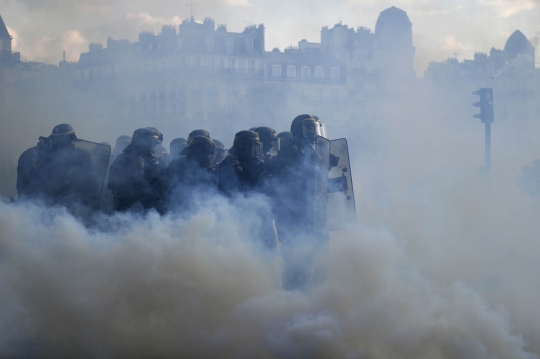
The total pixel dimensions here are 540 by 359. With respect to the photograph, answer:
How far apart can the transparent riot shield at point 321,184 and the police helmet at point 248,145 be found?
0.98m

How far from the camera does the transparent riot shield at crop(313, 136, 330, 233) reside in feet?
34.4

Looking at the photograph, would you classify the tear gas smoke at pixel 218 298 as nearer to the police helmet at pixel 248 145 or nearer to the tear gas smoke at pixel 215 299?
the tear gas smoke at pixel 215 299

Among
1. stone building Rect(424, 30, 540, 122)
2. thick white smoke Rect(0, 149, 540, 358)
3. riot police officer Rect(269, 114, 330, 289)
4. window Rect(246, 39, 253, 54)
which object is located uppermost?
window Rect(246, 39, 253, 54)

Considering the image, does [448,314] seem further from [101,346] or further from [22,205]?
[22,205]

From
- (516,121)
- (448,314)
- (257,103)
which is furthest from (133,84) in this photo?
(448,314)

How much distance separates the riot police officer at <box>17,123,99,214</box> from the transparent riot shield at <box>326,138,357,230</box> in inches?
118

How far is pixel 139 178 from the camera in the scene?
37.2 ft

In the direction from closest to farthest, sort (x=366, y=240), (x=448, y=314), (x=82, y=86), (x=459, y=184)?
1. (x=448, y=314)
2. (x=366, y=240)
3. (x=459, y=184)
4. (x=82, y=86)

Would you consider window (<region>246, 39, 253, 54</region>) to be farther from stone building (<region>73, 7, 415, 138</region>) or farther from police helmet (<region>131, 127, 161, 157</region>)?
police helmet (<region>131, 127, 161, 157</region>)

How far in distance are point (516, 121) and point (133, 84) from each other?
27.4 metres

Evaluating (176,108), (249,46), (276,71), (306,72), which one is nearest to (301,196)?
(176,108)

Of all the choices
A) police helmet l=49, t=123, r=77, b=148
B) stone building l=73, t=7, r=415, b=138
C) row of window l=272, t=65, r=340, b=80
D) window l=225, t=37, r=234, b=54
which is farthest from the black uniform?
row of window l=272, t=65, r=340, b=80

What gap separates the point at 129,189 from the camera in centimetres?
1129

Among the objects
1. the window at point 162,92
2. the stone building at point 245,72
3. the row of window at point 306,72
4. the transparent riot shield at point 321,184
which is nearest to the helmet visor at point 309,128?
the transparent riot shield at point 321,184
